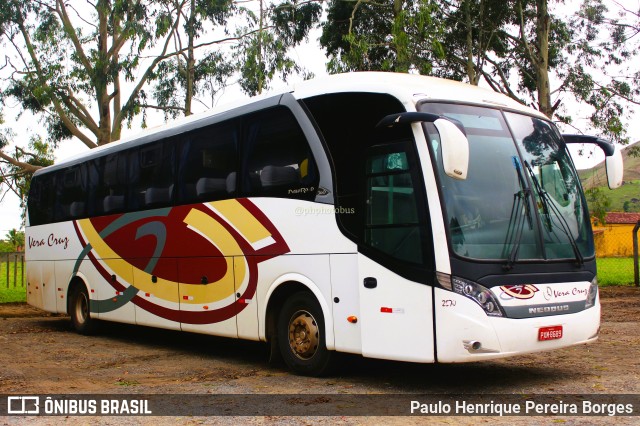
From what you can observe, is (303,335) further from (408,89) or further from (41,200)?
(41,200)

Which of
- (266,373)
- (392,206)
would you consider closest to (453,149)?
(392,206)

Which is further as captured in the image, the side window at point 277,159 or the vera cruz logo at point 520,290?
the side window at point 277,159

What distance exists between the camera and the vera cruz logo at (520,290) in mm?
7375

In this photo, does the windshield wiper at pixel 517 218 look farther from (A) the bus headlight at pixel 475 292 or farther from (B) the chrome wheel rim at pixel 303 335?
(B) the chrome wheel rim at pixel 303 335

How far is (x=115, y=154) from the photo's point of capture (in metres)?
13.4

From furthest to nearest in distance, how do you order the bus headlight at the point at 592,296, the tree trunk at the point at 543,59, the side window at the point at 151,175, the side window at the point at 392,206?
the tree trunk at the point at 543,59 → the side window at the point at 151,175 → the bus headlight at the point at 592,296 → the side window at the point at 392,206

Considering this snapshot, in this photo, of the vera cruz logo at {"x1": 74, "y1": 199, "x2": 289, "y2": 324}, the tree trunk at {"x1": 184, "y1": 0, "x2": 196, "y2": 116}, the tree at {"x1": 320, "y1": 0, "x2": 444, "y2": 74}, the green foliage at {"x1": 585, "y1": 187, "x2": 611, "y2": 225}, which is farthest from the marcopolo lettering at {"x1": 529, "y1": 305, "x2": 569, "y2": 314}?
the tree trunk at {"x1": 184, "y1": 0, "x2": 196, "y2": 116}

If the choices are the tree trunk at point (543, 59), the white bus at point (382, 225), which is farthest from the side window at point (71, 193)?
the tree trunk at point (543, 59)

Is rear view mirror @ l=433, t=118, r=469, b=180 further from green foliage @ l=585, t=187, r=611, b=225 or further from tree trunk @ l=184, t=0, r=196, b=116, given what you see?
tree trunk @ l=184, t=0, r=196, b=116

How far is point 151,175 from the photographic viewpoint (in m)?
12.1

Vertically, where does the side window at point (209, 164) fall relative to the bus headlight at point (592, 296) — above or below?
above

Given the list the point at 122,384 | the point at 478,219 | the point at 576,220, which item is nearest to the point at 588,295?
the point at 576,220

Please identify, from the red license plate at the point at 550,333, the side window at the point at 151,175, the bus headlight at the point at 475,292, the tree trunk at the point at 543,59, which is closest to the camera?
the bus headlight at the point at 475,292

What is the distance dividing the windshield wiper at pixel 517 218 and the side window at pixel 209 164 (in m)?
3.76
